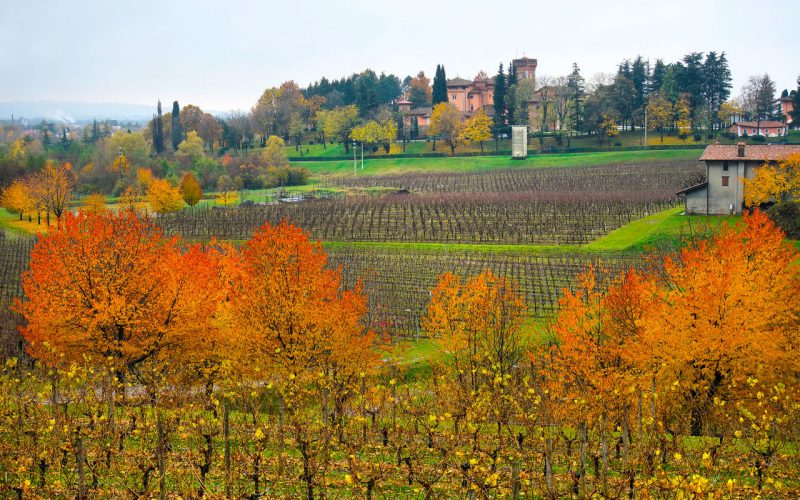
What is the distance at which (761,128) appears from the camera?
368 ft

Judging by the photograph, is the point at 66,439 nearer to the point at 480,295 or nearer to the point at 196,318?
the point at 196,318

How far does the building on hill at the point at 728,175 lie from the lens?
178ft

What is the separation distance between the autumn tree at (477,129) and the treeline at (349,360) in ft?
288

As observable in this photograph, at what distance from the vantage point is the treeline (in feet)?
60.7

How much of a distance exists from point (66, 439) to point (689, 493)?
12573 mm

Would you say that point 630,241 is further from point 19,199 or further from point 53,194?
point 19,199

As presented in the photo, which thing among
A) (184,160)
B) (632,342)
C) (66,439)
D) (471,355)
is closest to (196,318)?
(471,355)

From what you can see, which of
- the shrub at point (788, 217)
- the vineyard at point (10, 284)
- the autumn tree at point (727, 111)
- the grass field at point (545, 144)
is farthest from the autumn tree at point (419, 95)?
the shrub at point (788, 217)

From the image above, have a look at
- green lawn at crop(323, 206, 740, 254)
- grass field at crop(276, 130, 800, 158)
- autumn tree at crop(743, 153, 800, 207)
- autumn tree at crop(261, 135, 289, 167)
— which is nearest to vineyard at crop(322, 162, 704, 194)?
autumn tree at crop(261, 135, 289, 167)

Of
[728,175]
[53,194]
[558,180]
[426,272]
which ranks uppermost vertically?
[728,175]

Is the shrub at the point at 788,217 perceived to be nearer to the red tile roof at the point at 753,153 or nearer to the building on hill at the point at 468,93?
the red tile roof at the point at 753,153

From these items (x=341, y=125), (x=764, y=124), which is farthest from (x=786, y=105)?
(x=341, y=125)

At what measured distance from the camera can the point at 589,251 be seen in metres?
52.4

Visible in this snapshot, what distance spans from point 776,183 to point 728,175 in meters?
3.75
